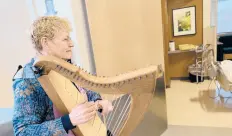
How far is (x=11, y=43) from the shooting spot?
4.97 ft

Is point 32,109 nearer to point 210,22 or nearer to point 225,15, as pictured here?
point 210,22

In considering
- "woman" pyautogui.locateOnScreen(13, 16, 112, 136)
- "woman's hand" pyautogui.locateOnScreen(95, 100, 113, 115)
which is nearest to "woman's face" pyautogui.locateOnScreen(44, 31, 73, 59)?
"woman" pyautogui.locateOnScreen(13, 16, 112, 136)

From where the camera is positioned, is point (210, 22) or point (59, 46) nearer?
point (59, 46)

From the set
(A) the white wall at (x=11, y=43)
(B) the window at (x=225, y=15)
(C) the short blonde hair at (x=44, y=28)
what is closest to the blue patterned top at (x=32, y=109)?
(C) the short blonde hair at (x=44, y=28)

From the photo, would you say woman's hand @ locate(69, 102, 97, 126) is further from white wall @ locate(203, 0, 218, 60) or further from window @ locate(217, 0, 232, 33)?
window @ locate(217, 0, 232, 33)

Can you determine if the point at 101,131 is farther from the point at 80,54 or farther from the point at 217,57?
the point at 217,57

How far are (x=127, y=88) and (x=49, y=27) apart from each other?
1.19 feet

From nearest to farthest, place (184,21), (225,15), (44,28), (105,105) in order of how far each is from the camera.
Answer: (44,28) < (105,105) < (184,21) < (225,15)

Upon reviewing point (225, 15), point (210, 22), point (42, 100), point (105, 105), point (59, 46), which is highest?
point (225, 15)

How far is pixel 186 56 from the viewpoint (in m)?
4.20

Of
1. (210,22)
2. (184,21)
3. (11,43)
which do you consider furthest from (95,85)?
(210,22)

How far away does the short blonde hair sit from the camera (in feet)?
2.28

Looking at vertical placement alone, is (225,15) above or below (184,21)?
above

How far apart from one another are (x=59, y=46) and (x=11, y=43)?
1.01 meters
